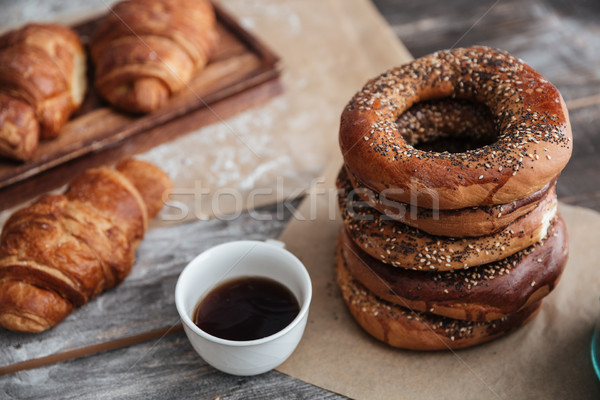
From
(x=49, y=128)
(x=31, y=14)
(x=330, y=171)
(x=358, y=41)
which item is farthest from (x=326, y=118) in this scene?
(x=31, y=14)

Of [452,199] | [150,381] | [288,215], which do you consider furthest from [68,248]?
[452,199]

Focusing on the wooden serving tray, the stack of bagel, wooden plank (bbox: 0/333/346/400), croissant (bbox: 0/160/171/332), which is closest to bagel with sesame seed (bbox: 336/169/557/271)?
the stack of bagel

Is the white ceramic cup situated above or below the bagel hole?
below

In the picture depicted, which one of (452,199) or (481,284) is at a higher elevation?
(452,199)

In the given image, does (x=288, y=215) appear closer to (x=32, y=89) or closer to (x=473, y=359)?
(x=473, y=359)

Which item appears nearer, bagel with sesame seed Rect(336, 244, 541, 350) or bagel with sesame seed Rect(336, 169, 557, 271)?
bagel with sesame seed Rect(336, 169, 557, 271)

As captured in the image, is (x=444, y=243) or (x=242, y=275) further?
(x=242, y=275)

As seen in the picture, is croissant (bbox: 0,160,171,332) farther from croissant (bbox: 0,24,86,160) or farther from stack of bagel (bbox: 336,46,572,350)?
stack of bagel (bbox: 336,46,572,350)

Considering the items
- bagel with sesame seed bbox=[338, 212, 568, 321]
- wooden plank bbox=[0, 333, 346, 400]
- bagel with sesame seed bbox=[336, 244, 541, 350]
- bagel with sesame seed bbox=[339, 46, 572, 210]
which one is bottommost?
wooden plank bbox=[0, 333, 346, 400]
